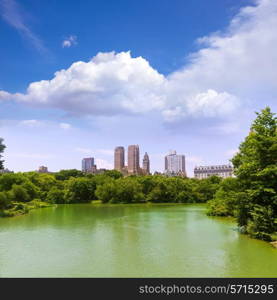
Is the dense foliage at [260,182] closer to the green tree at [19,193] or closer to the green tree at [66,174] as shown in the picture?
the green tree at [19,193]

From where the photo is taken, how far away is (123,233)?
79.7 feet

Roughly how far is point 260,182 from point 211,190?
189ft

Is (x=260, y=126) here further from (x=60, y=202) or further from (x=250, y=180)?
(x=60, y=202)

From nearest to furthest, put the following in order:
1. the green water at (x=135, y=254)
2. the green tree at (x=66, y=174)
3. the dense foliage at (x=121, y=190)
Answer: the green water at (x=135, y=254) → the dense foliage at (x=121, y=190) → the green tree at (x=66, y=174)

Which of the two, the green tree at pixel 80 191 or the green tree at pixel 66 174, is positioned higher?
the green tree at pixel 66 174

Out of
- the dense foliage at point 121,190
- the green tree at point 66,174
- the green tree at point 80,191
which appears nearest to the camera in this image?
the dense foliage at point 121,190

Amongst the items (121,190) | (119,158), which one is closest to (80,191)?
(121,190)

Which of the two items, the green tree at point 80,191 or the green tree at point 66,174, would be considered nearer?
the green tree at point 80,191

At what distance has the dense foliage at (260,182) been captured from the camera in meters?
19.9

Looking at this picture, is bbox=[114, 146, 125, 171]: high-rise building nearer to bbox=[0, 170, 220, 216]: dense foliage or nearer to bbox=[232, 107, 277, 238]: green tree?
bbox=[0, 170, 220, 216]: dense foliage

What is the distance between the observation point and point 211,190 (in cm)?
7662

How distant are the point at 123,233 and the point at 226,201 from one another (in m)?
15.5

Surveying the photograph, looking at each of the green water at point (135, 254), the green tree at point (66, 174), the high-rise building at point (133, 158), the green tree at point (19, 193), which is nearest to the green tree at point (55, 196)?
the green tree at point (19, 193)
